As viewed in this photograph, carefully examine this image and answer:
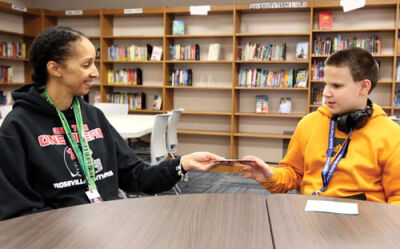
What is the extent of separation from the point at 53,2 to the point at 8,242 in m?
6.85

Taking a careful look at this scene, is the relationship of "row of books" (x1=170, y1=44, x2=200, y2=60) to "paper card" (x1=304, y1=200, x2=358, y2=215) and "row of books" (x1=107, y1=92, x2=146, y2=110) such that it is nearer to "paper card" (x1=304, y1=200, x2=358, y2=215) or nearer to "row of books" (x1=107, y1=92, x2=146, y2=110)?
"row of books" (x1=107, y1=92, x2=146, y2=110)

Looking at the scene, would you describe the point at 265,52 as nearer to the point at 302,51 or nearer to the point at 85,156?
the point at 302,51

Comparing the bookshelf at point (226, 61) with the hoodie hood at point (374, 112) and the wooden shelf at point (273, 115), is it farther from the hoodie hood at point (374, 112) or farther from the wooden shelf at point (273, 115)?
the hoodie hood at point (374, 112)

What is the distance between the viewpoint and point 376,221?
1033 millimetres

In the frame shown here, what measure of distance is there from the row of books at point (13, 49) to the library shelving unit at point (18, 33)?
0.06m

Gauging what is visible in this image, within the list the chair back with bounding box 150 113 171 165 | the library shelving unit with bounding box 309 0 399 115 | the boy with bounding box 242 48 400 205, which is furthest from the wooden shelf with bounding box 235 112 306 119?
the boy with bounding box 242 48 400 205

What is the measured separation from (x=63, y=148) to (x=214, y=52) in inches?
183

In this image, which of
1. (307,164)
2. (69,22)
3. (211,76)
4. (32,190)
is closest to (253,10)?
(211,76)

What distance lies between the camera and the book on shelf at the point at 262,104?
229 inches

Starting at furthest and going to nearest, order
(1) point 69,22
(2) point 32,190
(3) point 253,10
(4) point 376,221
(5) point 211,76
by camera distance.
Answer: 1. (1) point 69,22
2. (5) point 211,76
3. (3) point 253,10
4. (2) point 32,190
5. (4) point 376,221

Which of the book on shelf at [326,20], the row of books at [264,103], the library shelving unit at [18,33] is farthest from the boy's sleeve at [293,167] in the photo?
the library shelving unit at [18,33]

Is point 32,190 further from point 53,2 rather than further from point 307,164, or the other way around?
point 53,2

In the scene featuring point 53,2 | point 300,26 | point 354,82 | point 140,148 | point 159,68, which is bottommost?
point 140,148

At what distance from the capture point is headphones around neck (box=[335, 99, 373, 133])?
64.5 inches
